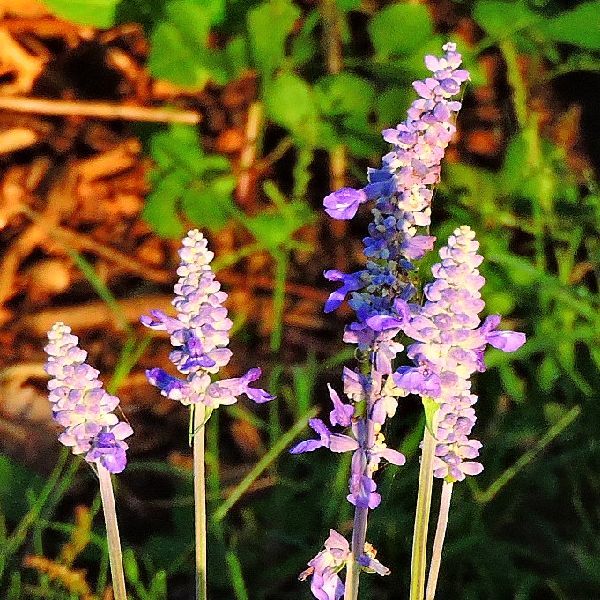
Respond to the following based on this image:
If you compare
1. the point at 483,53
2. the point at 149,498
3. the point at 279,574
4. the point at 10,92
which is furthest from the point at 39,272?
the point at 483,53

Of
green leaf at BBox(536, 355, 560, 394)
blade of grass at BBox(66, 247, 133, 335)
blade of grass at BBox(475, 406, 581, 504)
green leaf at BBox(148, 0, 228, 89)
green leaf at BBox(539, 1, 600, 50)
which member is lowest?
blade of grass at BBox(475, 406, 581, 504)

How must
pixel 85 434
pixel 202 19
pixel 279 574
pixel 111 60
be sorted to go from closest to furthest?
pixel 85 434
pixel 279 574
pixel 202 19
pixel 111 60

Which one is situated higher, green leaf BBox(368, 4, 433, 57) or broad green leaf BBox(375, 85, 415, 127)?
green leaf BBox(368, 4, 433, 57)

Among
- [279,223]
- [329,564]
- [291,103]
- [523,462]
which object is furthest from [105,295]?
[329,564]

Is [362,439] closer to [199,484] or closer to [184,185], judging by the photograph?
[199,484]

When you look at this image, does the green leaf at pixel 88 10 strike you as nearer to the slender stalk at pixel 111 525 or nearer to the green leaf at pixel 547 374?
the green leaf at pixel 547 374

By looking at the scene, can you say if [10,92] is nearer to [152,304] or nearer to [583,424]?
[152,304]

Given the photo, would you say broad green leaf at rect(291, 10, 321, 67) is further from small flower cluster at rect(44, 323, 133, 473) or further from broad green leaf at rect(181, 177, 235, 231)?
small flower cluster at rect(44, 323, 133, 473)

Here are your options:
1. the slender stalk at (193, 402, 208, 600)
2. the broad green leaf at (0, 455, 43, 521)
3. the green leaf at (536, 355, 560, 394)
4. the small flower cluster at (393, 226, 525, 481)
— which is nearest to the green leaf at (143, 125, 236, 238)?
the broad green leaf at (0, 455, 43, 521)
